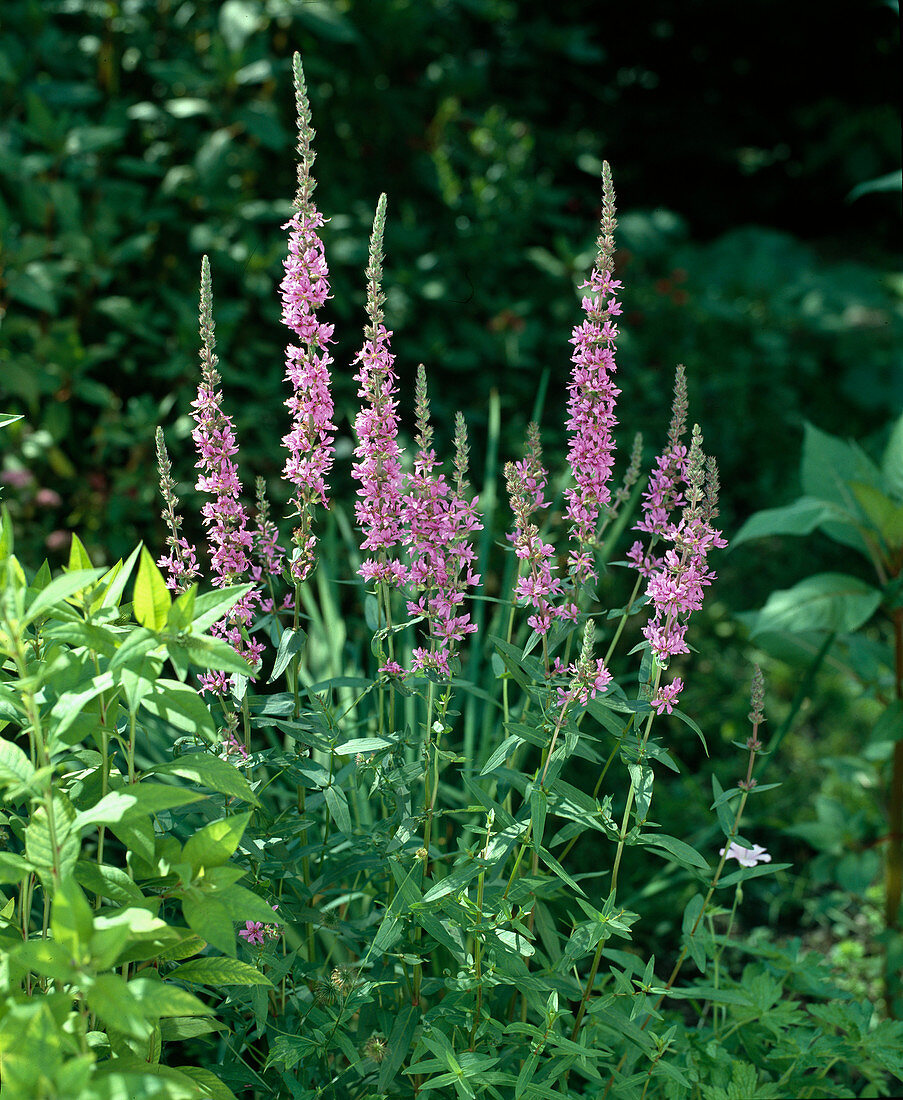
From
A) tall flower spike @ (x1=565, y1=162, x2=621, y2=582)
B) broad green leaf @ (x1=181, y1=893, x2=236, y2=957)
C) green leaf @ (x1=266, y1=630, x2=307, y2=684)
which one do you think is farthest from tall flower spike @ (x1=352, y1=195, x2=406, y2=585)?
broad green leaf @ (x1=181, y1=893, x2=236, y2=957)

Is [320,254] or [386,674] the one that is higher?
[320,254]

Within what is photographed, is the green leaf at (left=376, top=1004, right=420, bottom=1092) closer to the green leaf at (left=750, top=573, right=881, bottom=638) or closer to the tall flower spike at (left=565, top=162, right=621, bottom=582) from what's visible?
the tall flower spike at (left=565, top=162, right=621, bottom=582)

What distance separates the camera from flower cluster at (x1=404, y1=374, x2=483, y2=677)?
1.34 meters

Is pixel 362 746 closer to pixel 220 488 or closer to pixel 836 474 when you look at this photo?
pixel 220 488

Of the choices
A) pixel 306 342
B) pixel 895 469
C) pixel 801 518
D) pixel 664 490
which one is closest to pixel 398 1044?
pixel 664 490

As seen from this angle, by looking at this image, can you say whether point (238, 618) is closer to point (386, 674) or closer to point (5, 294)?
point (386, 674)

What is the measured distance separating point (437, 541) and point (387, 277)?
2.85 meters

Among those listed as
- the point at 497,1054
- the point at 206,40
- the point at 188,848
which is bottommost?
the point at 497,1054

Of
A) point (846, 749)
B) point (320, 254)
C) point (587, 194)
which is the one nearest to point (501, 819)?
point (320, 254)

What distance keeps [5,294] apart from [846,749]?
3.19m

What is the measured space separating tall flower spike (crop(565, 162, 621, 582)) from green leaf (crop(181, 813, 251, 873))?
57 centimetres

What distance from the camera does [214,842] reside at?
112 cm

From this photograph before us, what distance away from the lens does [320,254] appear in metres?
1.37

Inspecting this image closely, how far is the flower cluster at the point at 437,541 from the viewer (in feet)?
4.41
